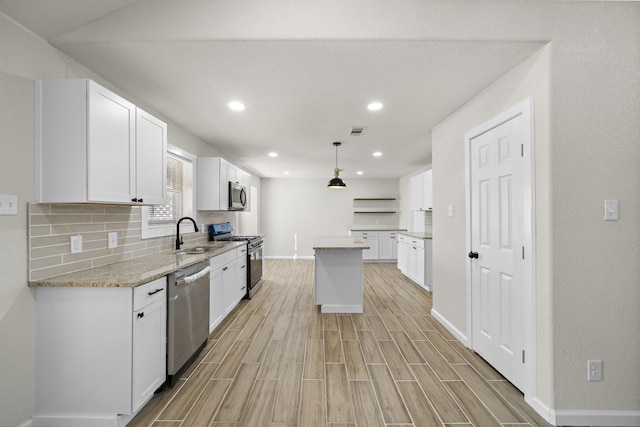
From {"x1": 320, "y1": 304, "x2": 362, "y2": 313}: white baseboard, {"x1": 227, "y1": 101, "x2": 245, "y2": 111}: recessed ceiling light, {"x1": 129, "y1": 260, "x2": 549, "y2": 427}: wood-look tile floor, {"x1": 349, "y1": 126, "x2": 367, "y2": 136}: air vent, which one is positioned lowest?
{"x1": 129, "y1": 260, "x2": 549, "y2": 427}: wood-look tile floor

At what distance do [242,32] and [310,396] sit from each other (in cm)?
253

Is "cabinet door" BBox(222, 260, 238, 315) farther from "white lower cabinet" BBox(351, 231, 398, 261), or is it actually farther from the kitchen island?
"white lower cabinet" BBox(351, 231, 398, 261)

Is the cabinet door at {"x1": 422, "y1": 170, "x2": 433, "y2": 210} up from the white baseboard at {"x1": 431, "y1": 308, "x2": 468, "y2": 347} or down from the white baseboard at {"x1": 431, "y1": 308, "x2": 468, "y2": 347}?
up

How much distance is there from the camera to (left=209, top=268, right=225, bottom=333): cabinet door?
3.11m

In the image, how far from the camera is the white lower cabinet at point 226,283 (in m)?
3.17

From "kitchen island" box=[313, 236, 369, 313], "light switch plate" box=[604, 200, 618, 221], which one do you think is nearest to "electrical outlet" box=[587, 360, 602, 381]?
"light switch plate" box=[604, 200, 618, 221]

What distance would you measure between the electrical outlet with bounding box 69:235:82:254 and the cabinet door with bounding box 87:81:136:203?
41 cm

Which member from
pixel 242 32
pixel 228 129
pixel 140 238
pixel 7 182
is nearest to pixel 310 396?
pixel 140 238

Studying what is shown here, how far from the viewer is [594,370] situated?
1859 mm

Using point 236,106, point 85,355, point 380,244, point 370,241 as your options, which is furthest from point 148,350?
point 380,244

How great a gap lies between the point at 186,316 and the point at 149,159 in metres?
1.32

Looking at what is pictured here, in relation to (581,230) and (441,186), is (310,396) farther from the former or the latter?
(441,186)

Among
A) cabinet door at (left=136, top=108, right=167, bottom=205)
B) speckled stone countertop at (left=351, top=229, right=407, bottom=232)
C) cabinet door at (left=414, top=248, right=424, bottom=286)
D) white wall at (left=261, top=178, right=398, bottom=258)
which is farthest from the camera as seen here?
white wall at (left=261, top=178, right=398, bottom=258)

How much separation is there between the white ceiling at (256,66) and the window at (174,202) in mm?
458
